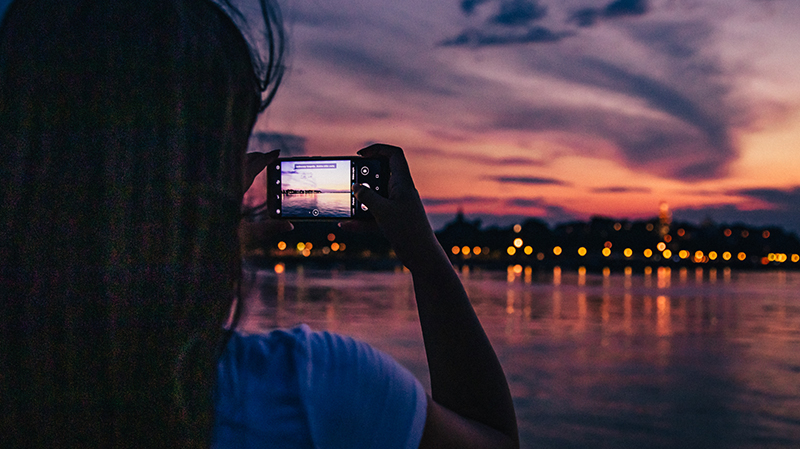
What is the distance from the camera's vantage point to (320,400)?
0.77 meters

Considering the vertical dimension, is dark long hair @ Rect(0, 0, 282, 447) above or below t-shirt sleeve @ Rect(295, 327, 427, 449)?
above

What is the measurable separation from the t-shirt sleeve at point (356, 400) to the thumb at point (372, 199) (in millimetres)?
386

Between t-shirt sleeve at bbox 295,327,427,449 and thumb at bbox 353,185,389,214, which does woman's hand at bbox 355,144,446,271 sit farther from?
t-shirt sleeve at bbox 295,327,427,449

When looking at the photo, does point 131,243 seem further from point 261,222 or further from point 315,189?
point 315,189

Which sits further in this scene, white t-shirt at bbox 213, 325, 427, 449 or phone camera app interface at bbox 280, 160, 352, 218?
phone camera app interface at bbox 280, 160, 352, 218

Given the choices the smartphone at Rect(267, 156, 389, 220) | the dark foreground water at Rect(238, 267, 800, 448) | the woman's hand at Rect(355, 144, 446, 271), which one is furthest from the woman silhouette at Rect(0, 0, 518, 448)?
the smartphone at Rect(267, 156, 389, 220)

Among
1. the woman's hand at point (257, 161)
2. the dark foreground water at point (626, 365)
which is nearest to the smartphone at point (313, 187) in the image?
the woman's hand at point (257, 161)

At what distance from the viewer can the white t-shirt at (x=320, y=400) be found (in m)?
0.77

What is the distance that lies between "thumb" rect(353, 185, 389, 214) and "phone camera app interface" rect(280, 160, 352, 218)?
35 cm

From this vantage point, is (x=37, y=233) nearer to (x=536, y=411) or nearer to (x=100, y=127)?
(x=100, y=127)

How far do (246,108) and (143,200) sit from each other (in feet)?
0.65

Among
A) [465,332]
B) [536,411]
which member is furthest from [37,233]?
[536,411]

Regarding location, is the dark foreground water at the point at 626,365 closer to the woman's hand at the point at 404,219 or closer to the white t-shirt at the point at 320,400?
the white t-shirt at the point at 320,400

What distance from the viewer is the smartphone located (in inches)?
59.1
